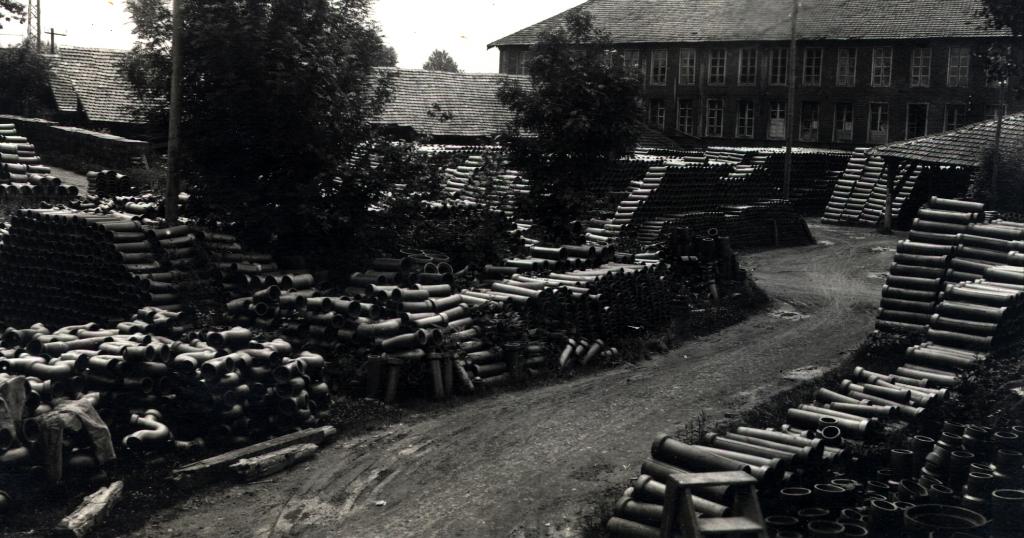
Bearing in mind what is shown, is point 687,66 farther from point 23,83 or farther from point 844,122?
point 23,83

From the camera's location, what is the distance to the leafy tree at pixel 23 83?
4091 cm

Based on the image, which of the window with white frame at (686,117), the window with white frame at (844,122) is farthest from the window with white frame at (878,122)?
the window with white frame at (686,117)

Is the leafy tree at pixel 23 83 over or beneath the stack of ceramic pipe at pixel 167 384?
over

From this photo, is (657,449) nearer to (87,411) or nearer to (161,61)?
(87,411)

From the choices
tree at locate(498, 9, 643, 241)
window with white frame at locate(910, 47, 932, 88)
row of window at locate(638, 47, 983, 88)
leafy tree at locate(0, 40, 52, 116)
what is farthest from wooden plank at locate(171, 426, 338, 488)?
window with white frame at locate(910, 47, 932, 88)

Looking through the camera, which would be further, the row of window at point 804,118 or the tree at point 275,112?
the row of window at point 804,118

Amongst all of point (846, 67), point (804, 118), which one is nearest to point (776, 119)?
point (804, 118)

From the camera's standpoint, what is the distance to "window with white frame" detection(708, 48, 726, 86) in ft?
168

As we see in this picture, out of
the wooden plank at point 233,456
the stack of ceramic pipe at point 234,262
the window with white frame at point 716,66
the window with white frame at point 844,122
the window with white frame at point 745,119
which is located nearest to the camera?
the wooden plank at point 233,456

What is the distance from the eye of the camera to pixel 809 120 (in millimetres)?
49625

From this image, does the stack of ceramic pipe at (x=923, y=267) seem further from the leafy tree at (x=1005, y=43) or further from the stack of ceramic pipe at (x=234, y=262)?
the stack of ceramic pipe at (x=234, y=262)

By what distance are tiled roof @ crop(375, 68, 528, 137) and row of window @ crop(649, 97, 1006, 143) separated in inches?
465

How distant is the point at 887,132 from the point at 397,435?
40662 mm

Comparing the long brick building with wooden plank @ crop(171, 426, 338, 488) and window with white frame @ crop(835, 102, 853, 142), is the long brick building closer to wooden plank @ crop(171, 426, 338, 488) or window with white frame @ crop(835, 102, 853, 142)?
window with white frame @ crop(835, 102, 853, 142)
